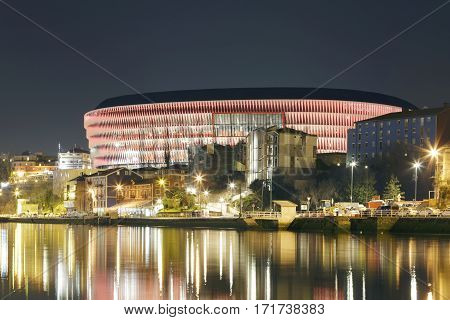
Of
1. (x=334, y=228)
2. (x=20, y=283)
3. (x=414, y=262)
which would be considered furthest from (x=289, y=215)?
(x=20, y=283)

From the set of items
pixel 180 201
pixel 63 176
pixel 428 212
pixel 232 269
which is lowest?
pixel 232 269

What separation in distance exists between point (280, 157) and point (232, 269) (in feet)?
252

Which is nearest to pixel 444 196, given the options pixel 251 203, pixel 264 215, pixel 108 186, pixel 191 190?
pixel 264 215

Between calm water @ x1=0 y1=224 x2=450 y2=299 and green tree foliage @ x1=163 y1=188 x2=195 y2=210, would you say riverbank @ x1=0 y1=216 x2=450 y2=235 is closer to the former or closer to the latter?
calm water @ x1=0 y1=224 x2=450 y2=299

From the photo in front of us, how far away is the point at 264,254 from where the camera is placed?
180 feet

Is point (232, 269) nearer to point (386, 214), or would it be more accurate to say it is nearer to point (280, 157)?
point (386, 214)

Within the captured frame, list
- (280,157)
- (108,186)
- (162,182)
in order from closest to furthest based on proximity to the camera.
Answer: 1. (280,157)
2. (162,182)
3. (108,186)

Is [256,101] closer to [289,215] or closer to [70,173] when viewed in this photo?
[70,173]

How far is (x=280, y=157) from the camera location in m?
122

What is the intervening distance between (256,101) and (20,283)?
528 ft

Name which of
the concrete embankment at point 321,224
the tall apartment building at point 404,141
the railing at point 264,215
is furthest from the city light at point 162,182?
the concrete embankment at point 321,224

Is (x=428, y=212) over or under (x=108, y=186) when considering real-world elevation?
under

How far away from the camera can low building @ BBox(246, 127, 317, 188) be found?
120562 mm

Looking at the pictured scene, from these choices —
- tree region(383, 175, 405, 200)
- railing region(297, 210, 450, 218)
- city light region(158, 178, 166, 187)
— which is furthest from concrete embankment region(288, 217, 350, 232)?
city light region(158, 178, 166, 187)
